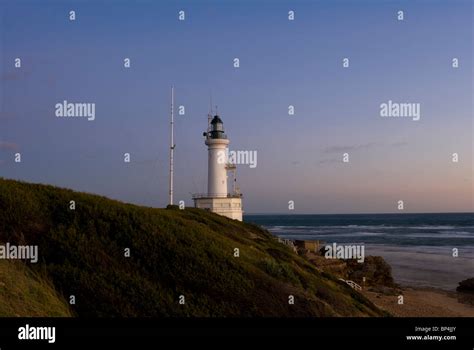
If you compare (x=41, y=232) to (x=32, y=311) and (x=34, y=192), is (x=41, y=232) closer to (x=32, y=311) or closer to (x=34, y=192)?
(x=34, y=192)

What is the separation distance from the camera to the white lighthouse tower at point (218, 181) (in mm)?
36656

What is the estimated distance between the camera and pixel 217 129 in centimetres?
3759

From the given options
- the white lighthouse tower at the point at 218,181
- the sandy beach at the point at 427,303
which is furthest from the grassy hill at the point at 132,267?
the white lighthouse tower at the point at 218,181

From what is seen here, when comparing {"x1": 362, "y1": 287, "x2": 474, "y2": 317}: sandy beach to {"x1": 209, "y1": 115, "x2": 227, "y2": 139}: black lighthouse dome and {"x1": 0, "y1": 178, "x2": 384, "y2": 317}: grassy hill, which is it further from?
{"x1": 209, "y1": 115, "x2": 227, "y2": 139}: black lighthouse dome

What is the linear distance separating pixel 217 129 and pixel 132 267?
26.2m

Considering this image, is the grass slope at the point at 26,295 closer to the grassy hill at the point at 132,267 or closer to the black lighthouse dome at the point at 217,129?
the grassy hill at the point at 132,267

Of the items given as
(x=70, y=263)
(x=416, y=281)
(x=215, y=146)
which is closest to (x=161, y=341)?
(x=70, y=263)

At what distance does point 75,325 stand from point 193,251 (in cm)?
564

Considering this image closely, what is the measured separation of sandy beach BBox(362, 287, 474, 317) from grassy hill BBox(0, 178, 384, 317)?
11.0 m

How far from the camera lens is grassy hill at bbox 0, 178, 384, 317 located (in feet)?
35.6

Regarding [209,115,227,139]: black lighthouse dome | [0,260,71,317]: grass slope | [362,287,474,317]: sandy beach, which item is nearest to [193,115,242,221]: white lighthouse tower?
[209,115,227,139]: black lighthouse dome

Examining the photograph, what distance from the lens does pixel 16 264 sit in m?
11.1

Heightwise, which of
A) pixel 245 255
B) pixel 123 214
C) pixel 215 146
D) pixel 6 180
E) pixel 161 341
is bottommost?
pixel 161 341

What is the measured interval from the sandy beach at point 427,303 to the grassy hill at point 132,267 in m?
11.0
